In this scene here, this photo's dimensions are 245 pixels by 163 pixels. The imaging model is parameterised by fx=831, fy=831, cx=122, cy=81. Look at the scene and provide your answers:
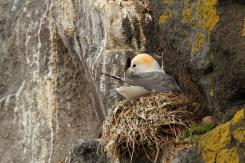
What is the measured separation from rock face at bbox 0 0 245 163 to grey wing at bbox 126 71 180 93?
4.2 inches

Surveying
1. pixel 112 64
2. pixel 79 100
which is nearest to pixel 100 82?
pixel 112 64

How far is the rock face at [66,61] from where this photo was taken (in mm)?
8320

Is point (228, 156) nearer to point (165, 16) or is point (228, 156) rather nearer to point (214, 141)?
point (214, 141)

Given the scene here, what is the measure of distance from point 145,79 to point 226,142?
77.8 inches

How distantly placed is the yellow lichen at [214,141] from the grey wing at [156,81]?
141cm

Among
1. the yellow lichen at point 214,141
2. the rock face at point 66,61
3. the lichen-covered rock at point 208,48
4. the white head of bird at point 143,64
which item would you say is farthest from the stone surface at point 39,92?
the yellow lichen at point 214,141

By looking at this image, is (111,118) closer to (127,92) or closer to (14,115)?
(127,92)

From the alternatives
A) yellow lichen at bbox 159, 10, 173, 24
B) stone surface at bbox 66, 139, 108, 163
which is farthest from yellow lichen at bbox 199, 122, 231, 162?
stone surface at bbox 66, 139, 108, 163

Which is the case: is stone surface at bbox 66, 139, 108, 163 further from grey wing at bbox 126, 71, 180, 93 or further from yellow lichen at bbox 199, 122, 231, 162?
yellow lichen at bbox 199, 122, 231, 162

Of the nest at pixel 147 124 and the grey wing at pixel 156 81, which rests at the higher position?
the grey wing at pixel 156 81

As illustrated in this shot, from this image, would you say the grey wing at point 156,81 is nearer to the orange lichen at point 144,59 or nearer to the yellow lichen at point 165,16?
the orange lichen at point 144,59

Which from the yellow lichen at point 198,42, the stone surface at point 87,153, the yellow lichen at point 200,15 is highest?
the yellow lichen at point 200,15

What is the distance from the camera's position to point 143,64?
315 inches

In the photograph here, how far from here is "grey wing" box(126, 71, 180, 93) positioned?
7648mm
